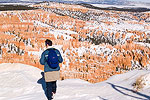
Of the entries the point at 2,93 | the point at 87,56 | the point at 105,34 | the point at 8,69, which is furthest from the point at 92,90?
the point at 105,34

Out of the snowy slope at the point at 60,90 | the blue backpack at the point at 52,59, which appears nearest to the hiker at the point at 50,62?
the blue backpack at the point at 52,59

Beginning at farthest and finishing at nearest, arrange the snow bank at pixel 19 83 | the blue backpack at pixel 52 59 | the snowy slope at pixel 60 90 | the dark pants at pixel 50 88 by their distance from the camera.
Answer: the snow bank at pixel 19 83, the snowy slope at pixel 60 90, the dark pants at pixel 50 88, the blue backpack at pixel 52 59

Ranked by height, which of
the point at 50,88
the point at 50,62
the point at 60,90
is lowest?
the point at 60,90

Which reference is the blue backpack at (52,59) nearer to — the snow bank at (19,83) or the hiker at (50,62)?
the hiker at (50,62)

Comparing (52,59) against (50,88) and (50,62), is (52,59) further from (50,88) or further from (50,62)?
(50,88)

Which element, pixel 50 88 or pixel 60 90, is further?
pixel 60 90

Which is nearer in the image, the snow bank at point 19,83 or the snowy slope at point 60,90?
the snowy slope at point 60,90

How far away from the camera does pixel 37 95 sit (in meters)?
5.61

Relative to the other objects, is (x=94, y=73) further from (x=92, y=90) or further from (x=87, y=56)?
(x=92, y=90)

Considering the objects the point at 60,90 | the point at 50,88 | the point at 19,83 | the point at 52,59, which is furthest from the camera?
the point at 19,83

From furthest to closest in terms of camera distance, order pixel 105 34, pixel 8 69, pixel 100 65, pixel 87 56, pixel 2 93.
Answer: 1. pixel 105 34
2. pixel 87 56
3. pixel 100 65
4. pixel 8 69
5. pixel 2 93

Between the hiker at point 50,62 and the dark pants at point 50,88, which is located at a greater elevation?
the hiker at point 50,62

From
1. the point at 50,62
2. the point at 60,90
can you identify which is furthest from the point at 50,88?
the point at 60,90

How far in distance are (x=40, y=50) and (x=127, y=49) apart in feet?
18.6
